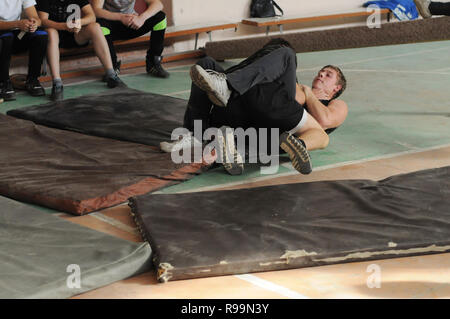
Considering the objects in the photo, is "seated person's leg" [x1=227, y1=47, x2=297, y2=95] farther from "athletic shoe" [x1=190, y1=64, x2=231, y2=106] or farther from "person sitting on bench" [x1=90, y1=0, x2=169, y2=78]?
"person sitting on bench" [x1=90, y1=0, x2=169, y2=78]

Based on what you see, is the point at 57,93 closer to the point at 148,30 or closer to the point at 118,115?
the point at 118,115

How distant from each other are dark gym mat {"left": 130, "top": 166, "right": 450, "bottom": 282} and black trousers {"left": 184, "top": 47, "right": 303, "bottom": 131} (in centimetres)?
57

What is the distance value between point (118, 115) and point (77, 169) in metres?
1.27

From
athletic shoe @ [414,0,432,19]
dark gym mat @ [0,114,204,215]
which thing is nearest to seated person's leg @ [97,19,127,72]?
dark gym mat @ [0,114,204,215]

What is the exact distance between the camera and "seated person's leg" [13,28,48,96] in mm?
6133

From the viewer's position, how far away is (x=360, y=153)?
4.27 m

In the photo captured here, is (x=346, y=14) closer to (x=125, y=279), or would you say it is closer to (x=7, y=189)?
(x=7, y=189)

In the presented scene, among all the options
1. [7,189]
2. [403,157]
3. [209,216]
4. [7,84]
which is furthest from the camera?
[7,84]

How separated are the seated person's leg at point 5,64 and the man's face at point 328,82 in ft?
9.77

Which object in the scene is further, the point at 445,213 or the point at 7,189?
the point at 7,189

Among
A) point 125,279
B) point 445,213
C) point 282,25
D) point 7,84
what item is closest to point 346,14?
point 282,25

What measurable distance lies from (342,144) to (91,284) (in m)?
2.43

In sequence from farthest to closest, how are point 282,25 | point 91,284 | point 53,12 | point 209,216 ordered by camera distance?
point 282,25 < point 53,12 < point 209,216 < point 91,284

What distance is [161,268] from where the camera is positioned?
2.54m
